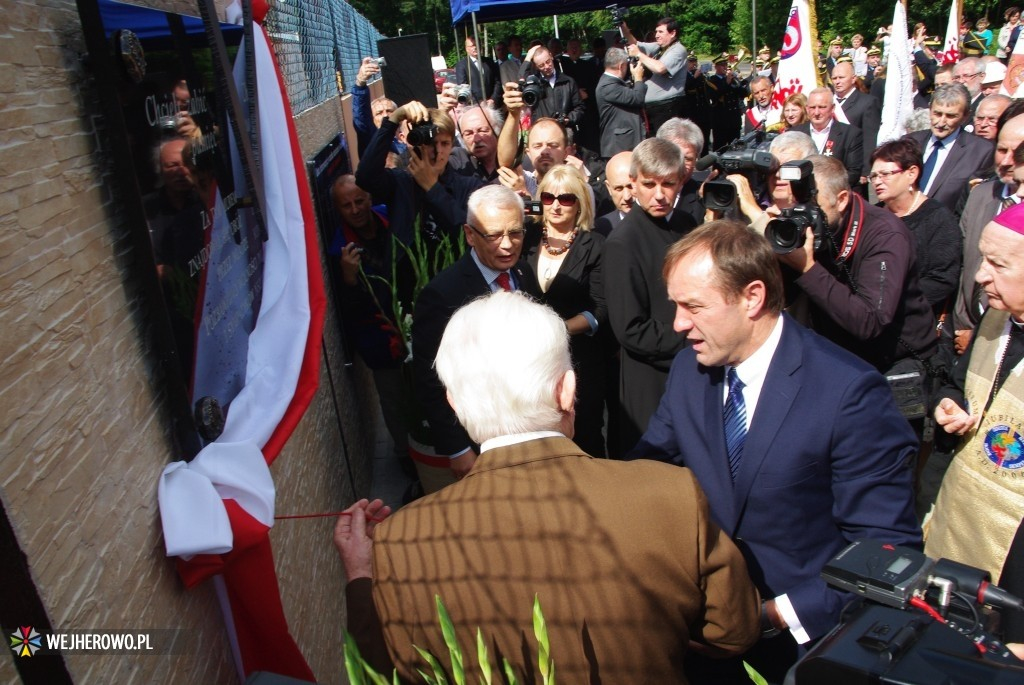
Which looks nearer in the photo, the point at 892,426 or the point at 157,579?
the point at 157,579

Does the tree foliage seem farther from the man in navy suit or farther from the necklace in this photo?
the man in navy suit

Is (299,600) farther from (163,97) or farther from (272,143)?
(163,97)

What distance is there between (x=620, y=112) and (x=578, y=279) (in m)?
4.62

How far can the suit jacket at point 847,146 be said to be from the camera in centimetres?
728

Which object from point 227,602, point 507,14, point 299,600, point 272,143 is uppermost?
point 507,14

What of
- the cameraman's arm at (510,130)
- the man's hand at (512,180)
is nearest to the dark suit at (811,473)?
the man's hand at (512,180)

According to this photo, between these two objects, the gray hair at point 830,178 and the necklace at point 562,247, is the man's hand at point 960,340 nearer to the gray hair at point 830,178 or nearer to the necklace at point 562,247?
the gray hair at point 830,178

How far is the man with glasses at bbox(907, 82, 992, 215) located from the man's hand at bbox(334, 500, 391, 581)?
5.15 m

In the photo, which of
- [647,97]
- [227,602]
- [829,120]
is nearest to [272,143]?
[227,602]

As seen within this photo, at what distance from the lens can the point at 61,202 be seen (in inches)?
56.1

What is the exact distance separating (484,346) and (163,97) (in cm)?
91

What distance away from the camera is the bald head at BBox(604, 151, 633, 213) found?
4.34 meters

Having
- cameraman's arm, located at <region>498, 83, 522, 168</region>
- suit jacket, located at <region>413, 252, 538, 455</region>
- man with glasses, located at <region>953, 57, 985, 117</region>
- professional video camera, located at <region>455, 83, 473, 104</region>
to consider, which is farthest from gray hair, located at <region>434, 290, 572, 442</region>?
professional video camera, located at <region>455, 83, 473, 104</region>

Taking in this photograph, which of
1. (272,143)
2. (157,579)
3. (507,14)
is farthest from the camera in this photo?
(507,14)
